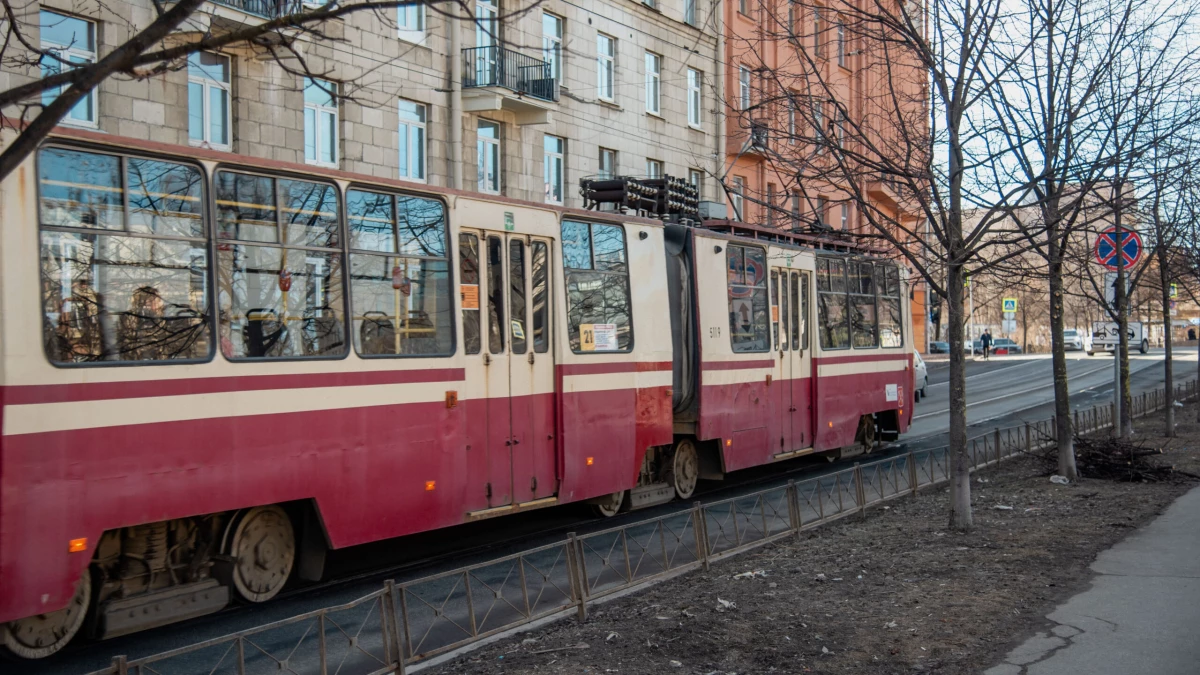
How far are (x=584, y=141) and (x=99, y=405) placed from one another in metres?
23.2

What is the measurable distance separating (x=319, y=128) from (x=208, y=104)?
8.64ft

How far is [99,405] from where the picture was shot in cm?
742

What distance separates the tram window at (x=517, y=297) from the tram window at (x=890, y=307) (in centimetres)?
1009

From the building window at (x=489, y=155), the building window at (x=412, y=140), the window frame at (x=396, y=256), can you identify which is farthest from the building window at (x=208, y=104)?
the window frame at (x=396, y=256)

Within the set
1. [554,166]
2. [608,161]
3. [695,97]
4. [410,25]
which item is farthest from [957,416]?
[695,97]

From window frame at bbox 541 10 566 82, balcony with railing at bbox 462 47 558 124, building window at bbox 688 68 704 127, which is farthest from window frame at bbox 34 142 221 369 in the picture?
building window at bbox 688 68 704 127

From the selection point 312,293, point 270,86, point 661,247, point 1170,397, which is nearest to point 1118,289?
point 1170,397

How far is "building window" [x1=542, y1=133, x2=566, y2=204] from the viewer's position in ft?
93.8

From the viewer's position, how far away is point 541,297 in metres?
11.7

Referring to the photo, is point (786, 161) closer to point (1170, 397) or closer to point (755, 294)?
point (755, 294)

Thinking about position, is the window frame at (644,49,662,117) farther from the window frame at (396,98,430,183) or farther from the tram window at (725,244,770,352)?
the tram window at (725,244,770,352)

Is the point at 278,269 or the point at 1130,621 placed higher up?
the point at 278,269

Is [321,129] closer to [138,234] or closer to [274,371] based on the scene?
[274,371]

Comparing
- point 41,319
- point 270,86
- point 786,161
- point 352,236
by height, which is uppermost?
point 270,86
